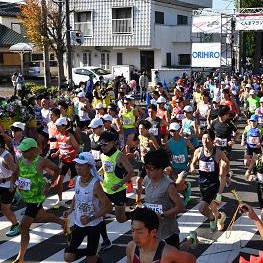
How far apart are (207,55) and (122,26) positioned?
50.5ft

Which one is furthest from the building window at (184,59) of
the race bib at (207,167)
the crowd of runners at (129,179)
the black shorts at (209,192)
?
the black shorts at (209,192)

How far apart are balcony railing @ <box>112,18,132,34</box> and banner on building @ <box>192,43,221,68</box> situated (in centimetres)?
1410

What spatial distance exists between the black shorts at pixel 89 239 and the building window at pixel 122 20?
31.8 m

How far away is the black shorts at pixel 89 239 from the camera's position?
534 centimetres

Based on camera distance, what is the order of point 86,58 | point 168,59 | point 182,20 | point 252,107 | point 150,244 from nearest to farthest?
point 150,244, point 252,107, point 168,59, point 86,58, point 182,20

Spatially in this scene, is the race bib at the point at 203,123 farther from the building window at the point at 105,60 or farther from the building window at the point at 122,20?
the building window at the point at 105,60

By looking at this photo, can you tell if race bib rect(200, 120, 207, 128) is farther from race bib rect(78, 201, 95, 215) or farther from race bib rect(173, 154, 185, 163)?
race bib rect(78, 201, 95, 215)

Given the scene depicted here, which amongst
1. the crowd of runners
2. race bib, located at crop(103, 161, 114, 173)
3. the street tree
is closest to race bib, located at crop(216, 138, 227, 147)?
the crowd of runners

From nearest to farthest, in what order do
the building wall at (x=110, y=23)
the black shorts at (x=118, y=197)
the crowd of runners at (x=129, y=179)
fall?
the crowd of runners at (x=129, y=179) → the black shorts at (x=118, y=197) → the building wall at (x=110, y=23)

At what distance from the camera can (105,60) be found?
3841 centimetres

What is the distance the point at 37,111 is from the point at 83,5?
26579mm

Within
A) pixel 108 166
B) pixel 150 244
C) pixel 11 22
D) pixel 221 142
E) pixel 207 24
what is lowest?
pixel 221 142

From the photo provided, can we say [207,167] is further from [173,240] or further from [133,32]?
[133,32]

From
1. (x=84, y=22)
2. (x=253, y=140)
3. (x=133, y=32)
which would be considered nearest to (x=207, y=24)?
(x=133, y=32)
